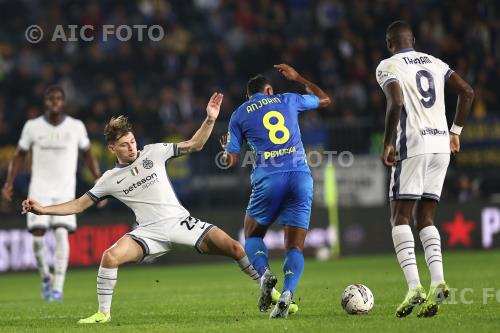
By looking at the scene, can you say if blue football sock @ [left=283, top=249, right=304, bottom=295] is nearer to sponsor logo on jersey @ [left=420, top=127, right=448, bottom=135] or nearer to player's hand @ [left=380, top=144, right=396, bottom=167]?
player's hand @ [left=380, top=144, right=396, bottom=167]

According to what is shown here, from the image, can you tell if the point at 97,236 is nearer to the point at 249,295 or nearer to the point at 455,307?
the point at 249,295

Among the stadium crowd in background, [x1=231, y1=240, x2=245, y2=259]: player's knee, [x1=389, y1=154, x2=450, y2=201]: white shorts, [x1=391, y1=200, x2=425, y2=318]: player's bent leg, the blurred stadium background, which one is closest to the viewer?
[x1=391, y1=200, x2=425, y2=318]: player's bent leg

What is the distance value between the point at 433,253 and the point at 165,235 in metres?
2.35

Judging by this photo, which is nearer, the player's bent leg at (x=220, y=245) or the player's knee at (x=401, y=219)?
the player's knee at (x=401, y=219)

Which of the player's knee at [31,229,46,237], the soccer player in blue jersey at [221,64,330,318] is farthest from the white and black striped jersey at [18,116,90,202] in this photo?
the soccer player in blue jersey at [221,64,330,318]

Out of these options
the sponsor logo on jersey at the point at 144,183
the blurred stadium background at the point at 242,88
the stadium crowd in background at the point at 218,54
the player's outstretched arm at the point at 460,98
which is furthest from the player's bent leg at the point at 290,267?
the stadium crowd in background at the point at 218,54

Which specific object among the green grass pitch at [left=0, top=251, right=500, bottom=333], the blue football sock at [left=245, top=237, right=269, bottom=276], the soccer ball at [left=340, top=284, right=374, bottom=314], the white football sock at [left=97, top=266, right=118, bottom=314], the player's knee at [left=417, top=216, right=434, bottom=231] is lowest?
the green grass pitch at [left=0, top=251, right=500, bottom=333]

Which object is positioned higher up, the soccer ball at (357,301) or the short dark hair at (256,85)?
the short dark hair at (256,85)

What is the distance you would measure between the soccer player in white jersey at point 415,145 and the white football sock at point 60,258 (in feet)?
18.0

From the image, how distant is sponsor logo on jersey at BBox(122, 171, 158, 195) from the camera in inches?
372

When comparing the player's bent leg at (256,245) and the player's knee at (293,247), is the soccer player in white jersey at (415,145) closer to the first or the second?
the player's knee at (293,247)

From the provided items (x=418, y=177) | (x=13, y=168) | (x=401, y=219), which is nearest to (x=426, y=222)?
(x=401, y=219)

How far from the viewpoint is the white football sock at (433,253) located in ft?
28.5

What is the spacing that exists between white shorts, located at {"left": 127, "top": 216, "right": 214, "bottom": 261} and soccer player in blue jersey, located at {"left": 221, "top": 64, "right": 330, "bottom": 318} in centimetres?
56
